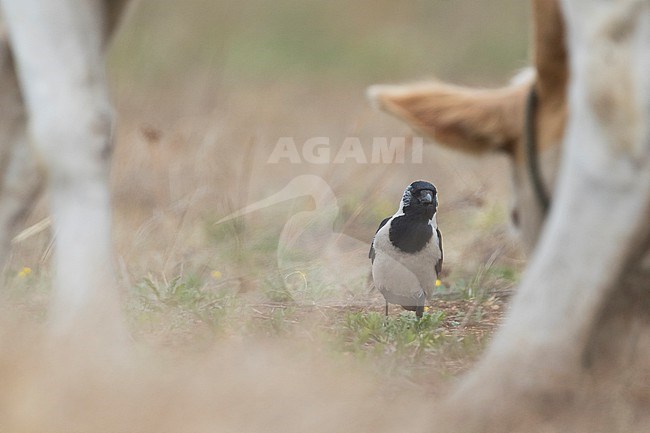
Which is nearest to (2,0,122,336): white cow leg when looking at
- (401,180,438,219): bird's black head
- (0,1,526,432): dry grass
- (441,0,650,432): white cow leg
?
(0,1,526,432): dry grass

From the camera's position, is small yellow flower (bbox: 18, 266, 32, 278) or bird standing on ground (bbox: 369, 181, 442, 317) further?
small yellow flower (bbox: 18, 266, 32, 278)

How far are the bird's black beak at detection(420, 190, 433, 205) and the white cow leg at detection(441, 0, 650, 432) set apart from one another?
0.70 meters

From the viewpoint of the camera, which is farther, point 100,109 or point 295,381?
point 100,109

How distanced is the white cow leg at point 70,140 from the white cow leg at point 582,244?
95cm

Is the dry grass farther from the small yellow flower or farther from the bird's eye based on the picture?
the bird's eye

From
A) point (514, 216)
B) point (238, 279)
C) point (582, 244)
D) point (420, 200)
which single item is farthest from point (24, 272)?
point (582, 244)

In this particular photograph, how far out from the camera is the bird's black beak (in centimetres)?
298

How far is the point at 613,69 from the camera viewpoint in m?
2.13

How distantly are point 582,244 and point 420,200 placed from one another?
0.84m

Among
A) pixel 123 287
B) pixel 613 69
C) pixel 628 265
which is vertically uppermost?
pixel 613 69

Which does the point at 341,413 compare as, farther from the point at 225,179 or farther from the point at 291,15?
the point at 291,15

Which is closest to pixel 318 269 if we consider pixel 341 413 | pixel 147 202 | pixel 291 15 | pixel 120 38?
pixel 147 202

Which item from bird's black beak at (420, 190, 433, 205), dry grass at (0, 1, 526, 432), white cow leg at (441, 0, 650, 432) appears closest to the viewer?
white cow leg at (441, 0, 650, 432)

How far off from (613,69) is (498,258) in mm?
2282
